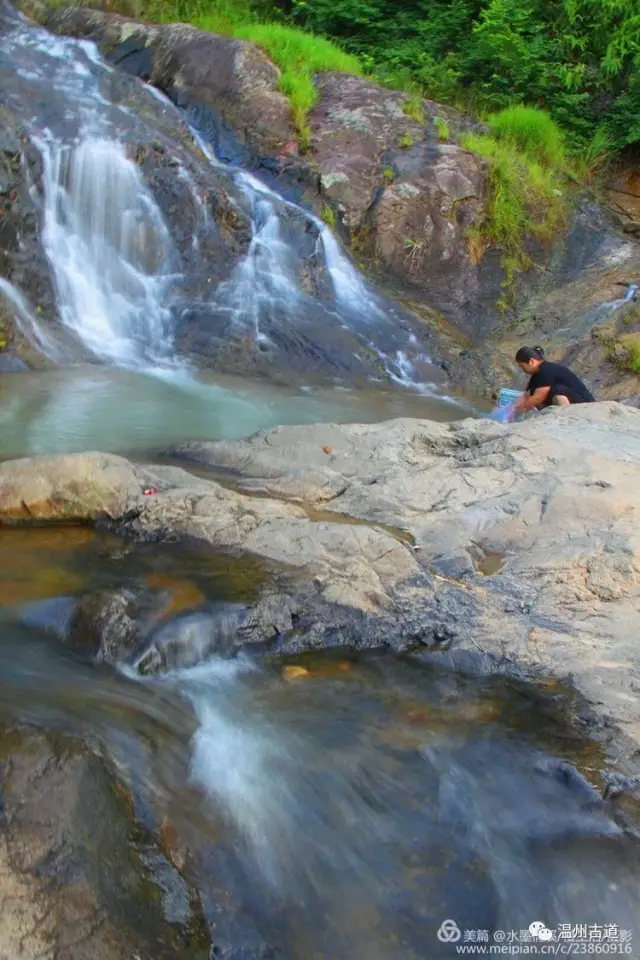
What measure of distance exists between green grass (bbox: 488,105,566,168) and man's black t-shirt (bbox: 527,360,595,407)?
23.2 feet

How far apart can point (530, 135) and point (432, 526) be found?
34.5 ft

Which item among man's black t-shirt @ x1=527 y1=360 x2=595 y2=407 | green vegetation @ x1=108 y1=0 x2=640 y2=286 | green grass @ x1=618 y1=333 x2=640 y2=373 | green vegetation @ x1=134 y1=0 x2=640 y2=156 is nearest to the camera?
man's black t-shirt @ x1=527 y1=360 x2=595 y2=407

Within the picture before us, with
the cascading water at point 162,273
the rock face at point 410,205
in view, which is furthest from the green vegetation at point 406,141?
the cascading water at point 162,273

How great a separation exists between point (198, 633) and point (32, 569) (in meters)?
0.95

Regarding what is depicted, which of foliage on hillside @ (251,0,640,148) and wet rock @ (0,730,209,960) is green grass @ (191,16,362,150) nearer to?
foliage on hillside @ (251,0,640,148)

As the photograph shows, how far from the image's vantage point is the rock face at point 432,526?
3396 millimetres

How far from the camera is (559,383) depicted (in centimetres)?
675

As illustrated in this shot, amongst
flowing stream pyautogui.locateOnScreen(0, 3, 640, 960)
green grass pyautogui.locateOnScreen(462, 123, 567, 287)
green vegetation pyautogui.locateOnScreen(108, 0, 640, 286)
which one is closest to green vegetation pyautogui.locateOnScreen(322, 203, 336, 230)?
green vegetation pyautogui.locateOnScreen(108, 0, 640, 286)

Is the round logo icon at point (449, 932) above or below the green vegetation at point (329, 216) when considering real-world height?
below

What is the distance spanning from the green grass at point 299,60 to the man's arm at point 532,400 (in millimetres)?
6213

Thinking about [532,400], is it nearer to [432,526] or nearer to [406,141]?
[432,526]

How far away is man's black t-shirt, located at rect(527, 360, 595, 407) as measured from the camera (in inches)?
264

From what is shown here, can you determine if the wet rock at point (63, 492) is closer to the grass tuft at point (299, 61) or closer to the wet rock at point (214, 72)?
the wet rock at point (214, 72)

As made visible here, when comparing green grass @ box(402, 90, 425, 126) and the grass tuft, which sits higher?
the grass tuft
